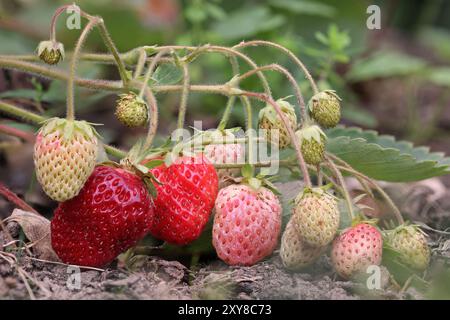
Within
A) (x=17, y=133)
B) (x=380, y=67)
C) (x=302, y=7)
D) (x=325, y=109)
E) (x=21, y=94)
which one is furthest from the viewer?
(x=380, y=67)

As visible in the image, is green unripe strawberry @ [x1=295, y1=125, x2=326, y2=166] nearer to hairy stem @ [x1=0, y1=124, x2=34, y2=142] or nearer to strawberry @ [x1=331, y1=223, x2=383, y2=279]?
strawberry @ [x1=331, y1=223, x2=383, y2=279]

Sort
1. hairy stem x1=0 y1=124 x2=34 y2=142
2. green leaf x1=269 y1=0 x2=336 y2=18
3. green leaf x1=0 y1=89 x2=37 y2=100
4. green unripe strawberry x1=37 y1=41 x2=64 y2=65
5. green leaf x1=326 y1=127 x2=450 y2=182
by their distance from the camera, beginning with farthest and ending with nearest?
1. green leaf x1=269 y1=0 x2=336 y2=18
2. green leaf x1=0 y1=89 x2=37 y2=100
3. hairy stem x1=0 y1=124 x2=34 y2=142
4. green leaf x1=326 y1=127 x2=450 y2=182
5. green unripe strawberry x1=37 y1=41 x2=64 y2=65

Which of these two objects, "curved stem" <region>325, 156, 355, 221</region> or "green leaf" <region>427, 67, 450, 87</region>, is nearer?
"curved stem" <region>325, 156, 355, 221</region>

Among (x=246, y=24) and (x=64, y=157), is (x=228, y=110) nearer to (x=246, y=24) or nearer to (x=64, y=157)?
(x=64, y=157)

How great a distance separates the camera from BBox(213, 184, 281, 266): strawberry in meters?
1.32

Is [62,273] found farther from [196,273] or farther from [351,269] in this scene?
[351,269]

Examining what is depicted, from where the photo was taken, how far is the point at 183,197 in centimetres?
135

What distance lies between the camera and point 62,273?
1.28 meters

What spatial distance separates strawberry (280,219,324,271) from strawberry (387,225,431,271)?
0.45ft

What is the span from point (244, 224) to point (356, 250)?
0.20 m

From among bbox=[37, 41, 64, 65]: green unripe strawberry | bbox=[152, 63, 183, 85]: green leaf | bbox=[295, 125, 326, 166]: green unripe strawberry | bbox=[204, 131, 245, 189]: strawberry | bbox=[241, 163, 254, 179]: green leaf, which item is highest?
bbox=[37, 41, 64, 65]: green unripe strawberry

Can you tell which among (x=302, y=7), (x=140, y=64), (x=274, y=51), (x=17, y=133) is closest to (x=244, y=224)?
(x=140, y=64)

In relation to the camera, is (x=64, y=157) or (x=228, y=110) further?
(x=228, y=110)

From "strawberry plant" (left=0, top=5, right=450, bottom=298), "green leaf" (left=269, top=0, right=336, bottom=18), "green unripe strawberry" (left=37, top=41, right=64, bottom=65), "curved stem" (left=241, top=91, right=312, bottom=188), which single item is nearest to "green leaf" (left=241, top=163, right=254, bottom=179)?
"strawberry plant" (left=0, top=5, right=450, bottom=298)
